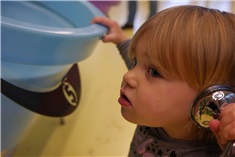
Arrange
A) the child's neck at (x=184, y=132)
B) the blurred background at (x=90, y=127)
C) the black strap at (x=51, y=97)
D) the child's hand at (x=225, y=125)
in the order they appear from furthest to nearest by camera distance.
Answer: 1. the blurred background at (x=90, y=127)
2. the black strap at (x=51, y=97)
3. the child's neck at (x=184, y=132)
4. the child's hand at (x=225, y=125)

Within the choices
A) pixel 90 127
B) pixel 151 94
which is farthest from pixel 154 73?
pixel 90 127

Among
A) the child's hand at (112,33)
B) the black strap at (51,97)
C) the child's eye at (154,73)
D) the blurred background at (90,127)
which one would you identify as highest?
the child's eye at (154,73)

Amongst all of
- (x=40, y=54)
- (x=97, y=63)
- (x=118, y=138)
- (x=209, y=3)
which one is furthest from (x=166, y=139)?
(x=209, y=3)

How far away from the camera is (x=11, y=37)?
0.56m

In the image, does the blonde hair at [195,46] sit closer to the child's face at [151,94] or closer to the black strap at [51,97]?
the child's face at [151,94]

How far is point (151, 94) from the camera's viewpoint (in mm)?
432

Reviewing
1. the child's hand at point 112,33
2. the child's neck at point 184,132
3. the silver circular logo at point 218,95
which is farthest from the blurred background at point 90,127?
the silver circular logo at point 218,95

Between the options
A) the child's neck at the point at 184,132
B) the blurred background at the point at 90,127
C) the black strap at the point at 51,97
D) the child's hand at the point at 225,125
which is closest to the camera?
the child's hand at the point at 225,125

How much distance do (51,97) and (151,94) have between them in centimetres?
37

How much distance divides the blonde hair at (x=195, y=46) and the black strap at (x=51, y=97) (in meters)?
0.35

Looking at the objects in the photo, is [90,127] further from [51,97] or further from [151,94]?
[151,94]

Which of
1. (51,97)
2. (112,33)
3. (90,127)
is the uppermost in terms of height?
(112,33)

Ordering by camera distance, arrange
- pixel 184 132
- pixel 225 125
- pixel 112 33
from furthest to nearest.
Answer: pixel 112 33 < pixel 184 132 < pixel 225 125

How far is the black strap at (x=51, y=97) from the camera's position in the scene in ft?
2.19
